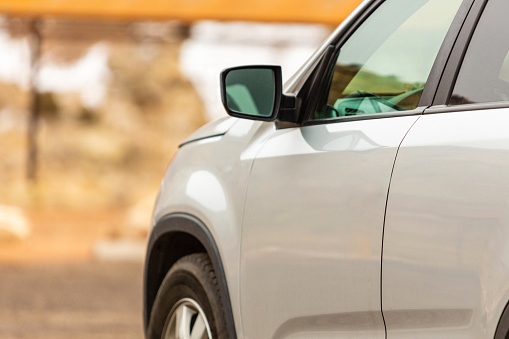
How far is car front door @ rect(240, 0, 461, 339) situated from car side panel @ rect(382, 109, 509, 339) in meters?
0.08

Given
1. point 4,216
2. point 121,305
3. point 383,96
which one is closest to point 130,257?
point 4,216

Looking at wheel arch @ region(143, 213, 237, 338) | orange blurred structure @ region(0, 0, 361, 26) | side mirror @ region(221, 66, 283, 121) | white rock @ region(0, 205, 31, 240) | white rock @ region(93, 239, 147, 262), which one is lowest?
white rock @ region(0, 205, 31, 240)

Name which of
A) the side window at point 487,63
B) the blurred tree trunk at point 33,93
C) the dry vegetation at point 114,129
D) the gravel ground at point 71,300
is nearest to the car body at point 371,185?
the side window at point 487,63

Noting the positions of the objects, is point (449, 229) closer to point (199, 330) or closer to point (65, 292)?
point (199, 330)

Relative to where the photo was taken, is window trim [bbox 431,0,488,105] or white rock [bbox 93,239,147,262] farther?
white rock [bbox 93,239,147,262]

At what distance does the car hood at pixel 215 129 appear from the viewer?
146 inches

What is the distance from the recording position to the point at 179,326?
150 inches

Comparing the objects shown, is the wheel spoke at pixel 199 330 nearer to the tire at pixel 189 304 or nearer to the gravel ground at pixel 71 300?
the tire at pixel 189 304

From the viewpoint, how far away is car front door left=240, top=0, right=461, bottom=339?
266 centimetres

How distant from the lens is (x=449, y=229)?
2.34 m

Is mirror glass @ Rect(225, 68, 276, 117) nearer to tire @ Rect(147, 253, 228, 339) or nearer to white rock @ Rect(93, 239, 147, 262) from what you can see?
tire @ Rect(147, 253, 228, 339)

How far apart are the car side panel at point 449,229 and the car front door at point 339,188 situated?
8 centimetres

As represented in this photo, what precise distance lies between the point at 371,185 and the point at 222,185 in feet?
3.27

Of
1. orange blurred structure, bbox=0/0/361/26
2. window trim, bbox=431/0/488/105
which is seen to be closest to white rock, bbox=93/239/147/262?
orange blurred structure, bbox=0/0/361/26
